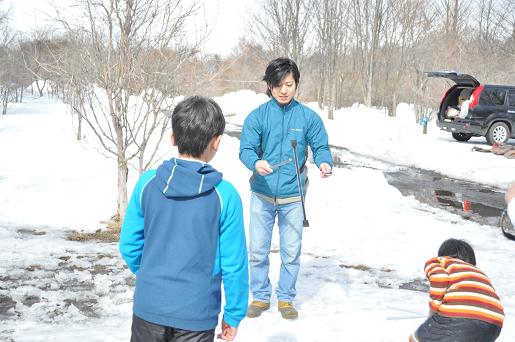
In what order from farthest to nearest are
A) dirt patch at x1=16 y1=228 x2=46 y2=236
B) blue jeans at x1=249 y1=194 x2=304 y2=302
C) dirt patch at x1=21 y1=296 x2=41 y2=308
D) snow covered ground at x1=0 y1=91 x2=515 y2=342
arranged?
dirt patch at x1=16 y1=228 x2=46 y2=236, dirt patch at x1=21 y1=296 x2=41 y2=308, blue jeans at x1=249 y1=194 x2=304 y2=302, snow covered ground at x1=0 y1=91 x2=515 y2=342

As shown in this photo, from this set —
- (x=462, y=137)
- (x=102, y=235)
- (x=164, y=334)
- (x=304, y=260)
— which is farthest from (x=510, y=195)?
(x=462, y=137)

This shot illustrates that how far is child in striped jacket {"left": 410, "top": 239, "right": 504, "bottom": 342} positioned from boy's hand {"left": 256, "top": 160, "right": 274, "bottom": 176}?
4.72 ft

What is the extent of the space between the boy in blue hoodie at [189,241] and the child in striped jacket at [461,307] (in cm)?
104

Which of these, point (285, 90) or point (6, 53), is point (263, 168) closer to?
point (285, 90)

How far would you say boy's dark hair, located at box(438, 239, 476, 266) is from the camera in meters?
2.84

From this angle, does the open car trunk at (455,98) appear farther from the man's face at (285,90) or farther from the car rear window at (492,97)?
the man's face at (285,90)

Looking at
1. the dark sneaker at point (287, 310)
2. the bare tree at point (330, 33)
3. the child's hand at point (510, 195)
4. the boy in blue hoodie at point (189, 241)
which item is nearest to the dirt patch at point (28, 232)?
the dark sneaker at point (287, 310)

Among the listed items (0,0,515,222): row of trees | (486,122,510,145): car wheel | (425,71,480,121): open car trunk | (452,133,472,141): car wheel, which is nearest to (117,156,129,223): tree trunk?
(0,0,515,222): row of trees

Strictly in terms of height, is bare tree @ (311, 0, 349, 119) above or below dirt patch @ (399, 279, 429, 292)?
above

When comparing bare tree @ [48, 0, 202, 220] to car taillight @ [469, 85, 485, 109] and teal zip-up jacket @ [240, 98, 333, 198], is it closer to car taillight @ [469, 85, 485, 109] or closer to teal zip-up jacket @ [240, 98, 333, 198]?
teal zip-up jacket @ [240, 98, 333, 198]

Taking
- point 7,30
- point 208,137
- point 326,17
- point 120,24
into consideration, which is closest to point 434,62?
point 326,17

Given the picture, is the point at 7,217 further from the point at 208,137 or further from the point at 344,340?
the point at 208,137

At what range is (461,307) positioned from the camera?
2.58 m

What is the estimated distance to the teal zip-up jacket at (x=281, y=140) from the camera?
13.7 ft
